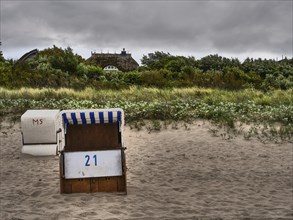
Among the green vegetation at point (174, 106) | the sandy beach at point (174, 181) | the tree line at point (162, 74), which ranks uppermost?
the tree line at point (162, 74)

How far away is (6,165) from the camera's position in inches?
465

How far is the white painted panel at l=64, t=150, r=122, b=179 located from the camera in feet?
28.7

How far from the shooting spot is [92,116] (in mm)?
9172

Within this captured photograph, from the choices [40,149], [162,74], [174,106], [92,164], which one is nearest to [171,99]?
[174,106]

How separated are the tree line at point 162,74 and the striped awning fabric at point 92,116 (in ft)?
64.1

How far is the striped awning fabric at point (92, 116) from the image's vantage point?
29.7ft

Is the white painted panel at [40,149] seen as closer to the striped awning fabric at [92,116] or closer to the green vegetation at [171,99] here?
the striped awning fabric at [92,116]

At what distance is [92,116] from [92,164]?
1.02m

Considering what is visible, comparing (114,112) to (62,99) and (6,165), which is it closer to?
(6,165)

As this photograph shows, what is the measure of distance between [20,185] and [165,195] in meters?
3.22

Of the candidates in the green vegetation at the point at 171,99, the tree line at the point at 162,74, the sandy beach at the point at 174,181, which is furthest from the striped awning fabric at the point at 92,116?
the tree line at the point at 162,74

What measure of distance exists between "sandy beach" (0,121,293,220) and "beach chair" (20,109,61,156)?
0.28 metres

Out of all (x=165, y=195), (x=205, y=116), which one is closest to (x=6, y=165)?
(x=165, y=195)

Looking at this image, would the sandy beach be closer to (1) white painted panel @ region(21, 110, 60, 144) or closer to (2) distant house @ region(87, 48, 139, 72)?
(1) white painted panel @ region(21, 110, 60, 144)
